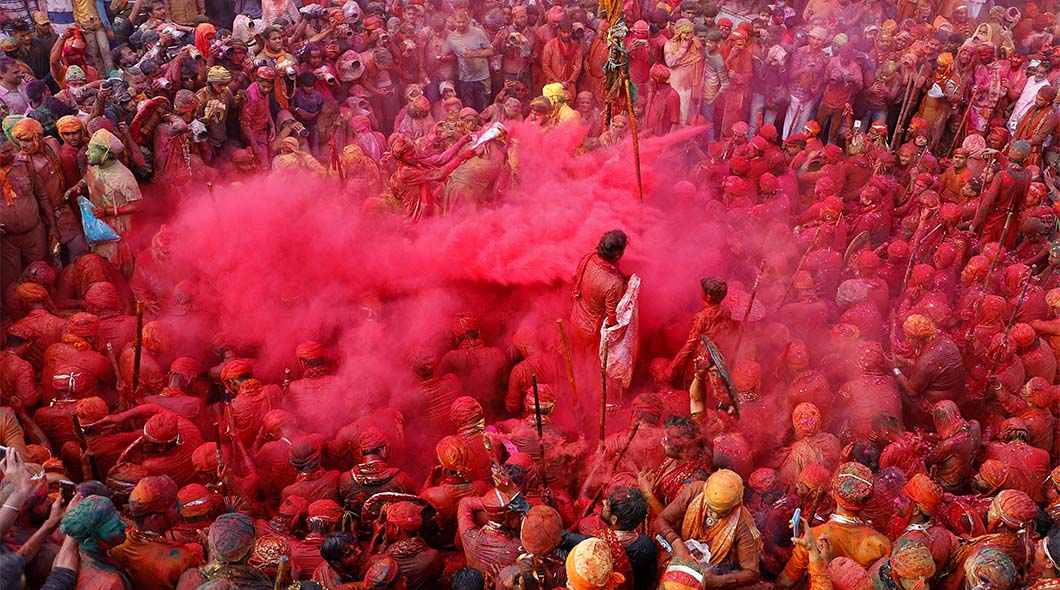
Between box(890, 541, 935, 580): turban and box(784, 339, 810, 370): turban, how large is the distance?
10.7 ft

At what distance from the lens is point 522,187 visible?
1105 cm

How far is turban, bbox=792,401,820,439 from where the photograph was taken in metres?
7.30

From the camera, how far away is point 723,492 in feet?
17.7

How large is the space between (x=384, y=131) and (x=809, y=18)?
27.8ft

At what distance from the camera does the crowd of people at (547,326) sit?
579 centimetres

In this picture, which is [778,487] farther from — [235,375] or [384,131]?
[384,131]

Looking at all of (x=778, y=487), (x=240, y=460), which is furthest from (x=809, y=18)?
(x=240, y=460)

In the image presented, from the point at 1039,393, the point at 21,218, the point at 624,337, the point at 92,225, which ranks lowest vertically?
the point at 1039,393

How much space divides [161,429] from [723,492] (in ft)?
14.7

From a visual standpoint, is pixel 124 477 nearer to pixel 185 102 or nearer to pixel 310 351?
pixel 310 351

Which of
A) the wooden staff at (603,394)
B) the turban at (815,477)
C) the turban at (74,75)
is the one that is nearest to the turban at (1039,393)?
the turban at (815,477)

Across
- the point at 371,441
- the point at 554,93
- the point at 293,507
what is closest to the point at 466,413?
the point at 371,441

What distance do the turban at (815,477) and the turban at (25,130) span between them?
862 centimetres

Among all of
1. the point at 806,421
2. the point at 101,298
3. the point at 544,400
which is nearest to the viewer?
the point at 806,421
